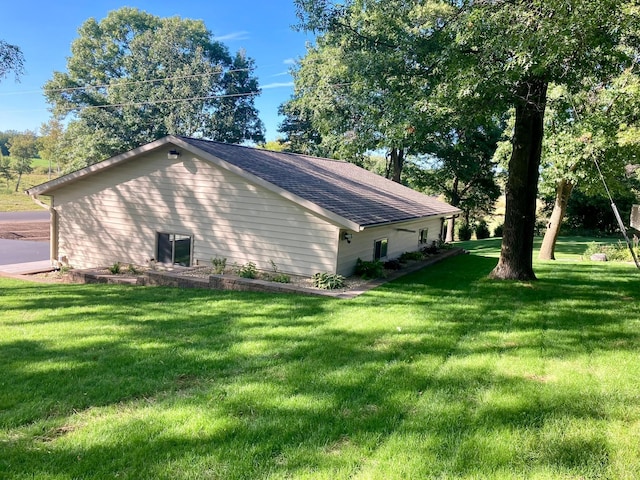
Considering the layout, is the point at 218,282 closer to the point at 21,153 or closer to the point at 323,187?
the point at 323,187

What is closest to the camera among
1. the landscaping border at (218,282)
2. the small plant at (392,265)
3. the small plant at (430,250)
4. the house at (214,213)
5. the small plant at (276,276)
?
the landscaping border at (218,282)

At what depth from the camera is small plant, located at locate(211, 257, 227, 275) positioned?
11977mm

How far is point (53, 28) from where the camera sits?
40.5 m

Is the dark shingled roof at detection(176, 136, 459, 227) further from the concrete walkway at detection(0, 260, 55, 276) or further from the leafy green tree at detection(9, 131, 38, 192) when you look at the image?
the leafy green tree at detection(9, 131, 38, 192)

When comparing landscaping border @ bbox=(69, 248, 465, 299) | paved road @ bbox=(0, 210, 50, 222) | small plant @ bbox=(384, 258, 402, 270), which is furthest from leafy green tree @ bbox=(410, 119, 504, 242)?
paved road @ bbox=(0, 210, 50, 222)

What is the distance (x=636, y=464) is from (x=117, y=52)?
52.1 meters

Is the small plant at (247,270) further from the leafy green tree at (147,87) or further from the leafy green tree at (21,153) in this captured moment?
the leafy green tree at (21,153)

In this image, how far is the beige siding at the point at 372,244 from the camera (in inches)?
456

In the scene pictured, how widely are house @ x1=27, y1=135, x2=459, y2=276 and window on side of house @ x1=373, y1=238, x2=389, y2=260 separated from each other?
1.4 inches

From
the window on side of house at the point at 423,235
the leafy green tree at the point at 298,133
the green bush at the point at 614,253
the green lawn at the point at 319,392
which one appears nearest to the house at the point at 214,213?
the window on side of house at the point at 423,235

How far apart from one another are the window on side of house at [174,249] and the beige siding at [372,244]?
4771 mm

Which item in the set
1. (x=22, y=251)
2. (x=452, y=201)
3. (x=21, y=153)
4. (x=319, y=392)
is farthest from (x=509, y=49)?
(x=21, y=153)

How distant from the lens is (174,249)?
13430 millimetres

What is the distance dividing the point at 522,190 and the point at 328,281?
4929 millimetres
